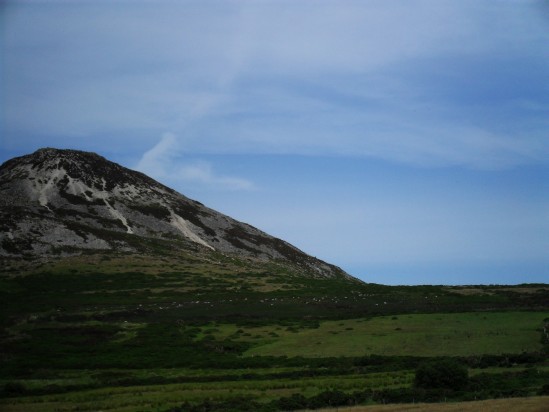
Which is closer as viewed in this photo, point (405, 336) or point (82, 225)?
point (405, 336)

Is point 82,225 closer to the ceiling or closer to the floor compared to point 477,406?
closer to the ceiling

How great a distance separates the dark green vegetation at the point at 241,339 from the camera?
56250mm

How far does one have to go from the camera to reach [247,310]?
10912 cm

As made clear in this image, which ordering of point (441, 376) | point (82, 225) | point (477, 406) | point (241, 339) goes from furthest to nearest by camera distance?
point (82, 225) < point (241, 339) < point (441, 376) < point (477, 406)

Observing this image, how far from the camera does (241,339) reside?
88.0m

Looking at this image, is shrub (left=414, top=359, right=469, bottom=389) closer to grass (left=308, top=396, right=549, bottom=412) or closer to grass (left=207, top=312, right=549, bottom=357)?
grass (left=308, top=396, right=549, bottom=412)

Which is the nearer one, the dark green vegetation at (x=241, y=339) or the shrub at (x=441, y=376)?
the shrub at (x=441, y=376)

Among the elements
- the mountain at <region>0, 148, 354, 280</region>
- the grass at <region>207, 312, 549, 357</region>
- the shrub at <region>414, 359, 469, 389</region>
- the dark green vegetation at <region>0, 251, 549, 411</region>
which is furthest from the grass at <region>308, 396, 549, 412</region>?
the mountain at <region>0, 148, 354, 280</region>

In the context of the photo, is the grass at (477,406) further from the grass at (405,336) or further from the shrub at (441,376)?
the grass at (405,336)

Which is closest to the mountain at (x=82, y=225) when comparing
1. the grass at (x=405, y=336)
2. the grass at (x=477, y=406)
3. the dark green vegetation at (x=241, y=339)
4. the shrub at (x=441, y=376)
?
the dark green vegetation at (x=241, y=339)

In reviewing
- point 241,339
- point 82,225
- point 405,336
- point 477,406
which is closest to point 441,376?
point 477,406

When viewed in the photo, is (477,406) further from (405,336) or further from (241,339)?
(241,339)

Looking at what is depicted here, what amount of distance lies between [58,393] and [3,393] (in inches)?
205

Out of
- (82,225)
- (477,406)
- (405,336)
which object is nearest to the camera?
(477,406)
